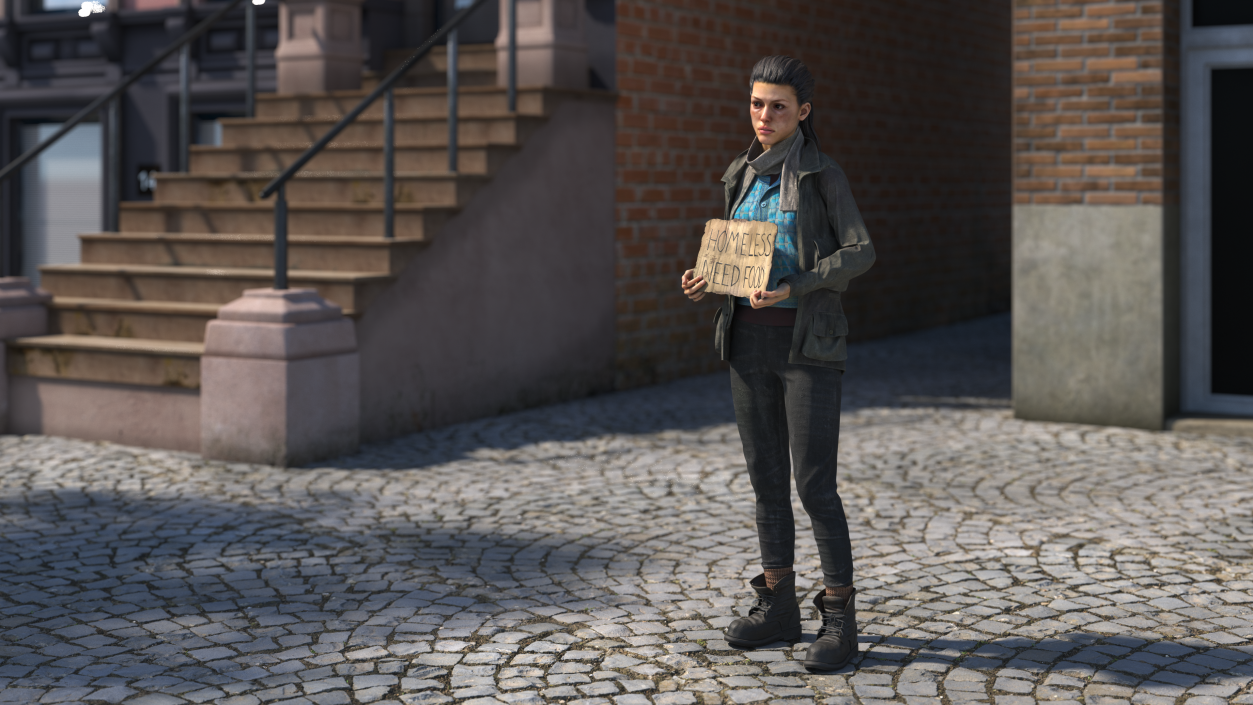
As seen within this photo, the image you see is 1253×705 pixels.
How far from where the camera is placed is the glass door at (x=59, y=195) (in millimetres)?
14031

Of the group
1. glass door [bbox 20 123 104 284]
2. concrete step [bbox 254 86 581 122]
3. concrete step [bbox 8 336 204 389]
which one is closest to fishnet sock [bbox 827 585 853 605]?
concrete step [bbox 8 336 204 389]

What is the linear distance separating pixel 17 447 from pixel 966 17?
39.0ft

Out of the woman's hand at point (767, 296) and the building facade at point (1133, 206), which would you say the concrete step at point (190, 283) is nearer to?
the building facade at point (1133, 206)

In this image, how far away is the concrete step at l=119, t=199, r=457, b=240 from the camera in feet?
30.6

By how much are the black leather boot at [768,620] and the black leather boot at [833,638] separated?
156 mm

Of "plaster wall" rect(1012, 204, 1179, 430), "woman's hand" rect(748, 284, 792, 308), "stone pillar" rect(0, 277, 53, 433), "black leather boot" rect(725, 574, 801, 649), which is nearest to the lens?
"woman's hand" rect(748, 284, 792, 308)

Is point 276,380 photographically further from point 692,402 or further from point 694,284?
point 694,284

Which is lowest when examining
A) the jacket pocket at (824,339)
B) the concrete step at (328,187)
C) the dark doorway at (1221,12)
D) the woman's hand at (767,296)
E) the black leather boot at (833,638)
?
the black leather boot at (833,638)

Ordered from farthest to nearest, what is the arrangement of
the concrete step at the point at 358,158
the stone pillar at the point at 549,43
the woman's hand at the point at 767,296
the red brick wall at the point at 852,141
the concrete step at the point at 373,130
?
the red brick wall at the point at 852,141
the stone pillar at the point at 549,43
the concrete step at the point at 373,130
the concrete step at the point at 358,158
the woman's hand at the point at 767,296

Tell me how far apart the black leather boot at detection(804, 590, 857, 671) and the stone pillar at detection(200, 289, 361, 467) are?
4.21 m

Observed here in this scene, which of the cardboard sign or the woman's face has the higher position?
the woman's face

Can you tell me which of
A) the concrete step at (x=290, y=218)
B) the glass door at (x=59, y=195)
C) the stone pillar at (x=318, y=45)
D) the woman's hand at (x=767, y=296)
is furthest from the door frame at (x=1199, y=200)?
the glass door at (x=59, y=195)

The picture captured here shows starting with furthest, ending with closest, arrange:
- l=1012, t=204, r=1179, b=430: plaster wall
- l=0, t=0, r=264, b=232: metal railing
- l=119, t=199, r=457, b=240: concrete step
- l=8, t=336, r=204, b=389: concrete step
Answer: l=0, t=0, r=264, b=232: metal railing < l=119, t=199, r=457, b=240: concrete step < l=1012, t=204, r=1179, b=430: plaster wall < l=8, t=336, r=204, b=389: concrete step

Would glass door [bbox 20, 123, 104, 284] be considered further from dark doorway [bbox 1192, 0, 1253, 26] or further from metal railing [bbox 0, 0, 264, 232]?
dark doorway [bbox 1192, 0, 1253, 26]
